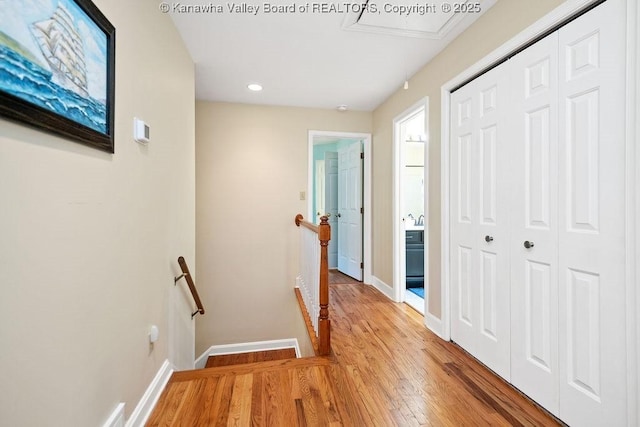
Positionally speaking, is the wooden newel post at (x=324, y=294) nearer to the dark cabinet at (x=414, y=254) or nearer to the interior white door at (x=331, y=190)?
the dark cabinet at (x=414, y=254)

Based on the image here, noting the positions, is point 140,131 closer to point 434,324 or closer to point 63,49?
point 63,49

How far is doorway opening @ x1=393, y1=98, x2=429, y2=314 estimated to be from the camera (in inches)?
111

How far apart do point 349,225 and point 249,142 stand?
1.98m

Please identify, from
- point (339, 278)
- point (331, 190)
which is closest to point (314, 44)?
point (339, 278)

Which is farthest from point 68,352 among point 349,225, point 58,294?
point 349,225

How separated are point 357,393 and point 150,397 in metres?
1.14

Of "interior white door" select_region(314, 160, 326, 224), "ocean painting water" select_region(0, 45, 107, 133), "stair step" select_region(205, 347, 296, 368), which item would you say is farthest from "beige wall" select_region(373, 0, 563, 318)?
"ocean painting water" select_region(0, 45, 107, 133)

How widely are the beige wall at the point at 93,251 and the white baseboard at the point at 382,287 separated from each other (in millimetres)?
2376

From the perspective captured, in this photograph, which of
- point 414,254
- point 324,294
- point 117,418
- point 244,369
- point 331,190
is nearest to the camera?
point 117,418

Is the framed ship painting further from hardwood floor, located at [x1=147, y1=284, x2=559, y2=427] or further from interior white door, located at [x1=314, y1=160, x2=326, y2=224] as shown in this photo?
interior white door, located at [x1=314, y1=160, x2=326, y2=224]

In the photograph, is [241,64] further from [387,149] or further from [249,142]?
[387,149]

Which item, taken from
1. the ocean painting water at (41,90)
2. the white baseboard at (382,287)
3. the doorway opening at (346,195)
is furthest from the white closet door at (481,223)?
the ocean painting water at (41,90)

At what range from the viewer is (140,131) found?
1.52m

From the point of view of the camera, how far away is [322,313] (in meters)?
2.19
